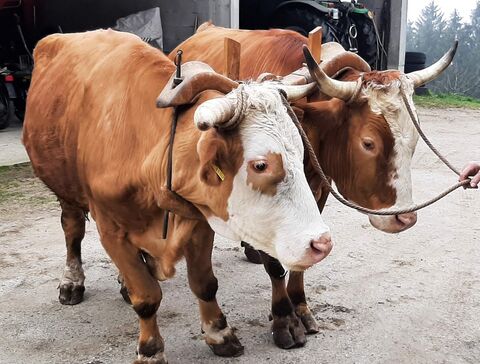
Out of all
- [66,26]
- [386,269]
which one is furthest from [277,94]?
[66,26]

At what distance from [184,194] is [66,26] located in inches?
488

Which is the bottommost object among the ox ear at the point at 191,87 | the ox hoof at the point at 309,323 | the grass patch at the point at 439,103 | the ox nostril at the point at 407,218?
the grass patch at the point at 439,103

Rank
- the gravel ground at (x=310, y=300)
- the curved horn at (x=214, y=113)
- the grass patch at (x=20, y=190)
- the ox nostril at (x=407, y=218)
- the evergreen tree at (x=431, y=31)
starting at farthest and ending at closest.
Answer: the evergreen tree at (x=431, y=31)
the grass patch at (x=20, y=190)
the gravel ground at (x=310, y=300)
the ox nostril at (x=407, y=218)
the curved horn at (x=214, y=113)

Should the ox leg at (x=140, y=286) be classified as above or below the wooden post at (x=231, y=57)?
below

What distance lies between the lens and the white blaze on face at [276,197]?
2451mm

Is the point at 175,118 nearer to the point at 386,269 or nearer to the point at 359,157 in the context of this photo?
the point at 359,157

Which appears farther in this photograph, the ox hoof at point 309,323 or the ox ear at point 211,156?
the ox hoof at point 309,323

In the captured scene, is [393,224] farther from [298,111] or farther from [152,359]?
[152,359]

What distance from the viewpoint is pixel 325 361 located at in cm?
347

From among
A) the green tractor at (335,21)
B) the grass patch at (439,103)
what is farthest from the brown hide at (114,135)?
the grass patch at (439,103)

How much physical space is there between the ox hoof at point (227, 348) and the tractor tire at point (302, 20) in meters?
7.12

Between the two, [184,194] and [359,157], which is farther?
[359,157]

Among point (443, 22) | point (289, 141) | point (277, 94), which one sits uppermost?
point (277, 94)

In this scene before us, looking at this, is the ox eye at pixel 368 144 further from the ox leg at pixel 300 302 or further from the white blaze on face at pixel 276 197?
the ox leg at pixel 300 302
